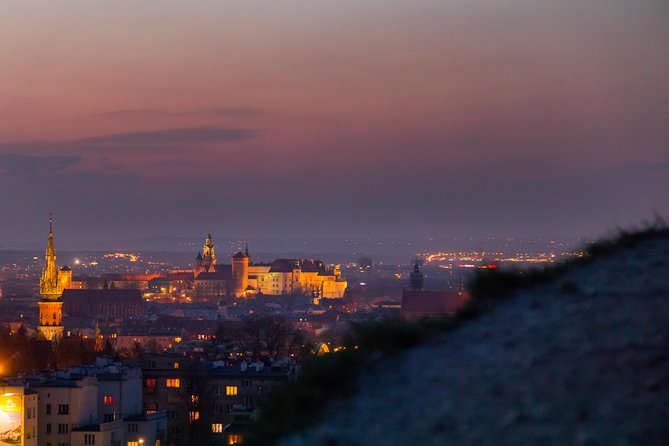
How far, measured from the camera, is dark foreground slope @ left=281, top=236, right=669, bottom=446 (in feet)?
21.2

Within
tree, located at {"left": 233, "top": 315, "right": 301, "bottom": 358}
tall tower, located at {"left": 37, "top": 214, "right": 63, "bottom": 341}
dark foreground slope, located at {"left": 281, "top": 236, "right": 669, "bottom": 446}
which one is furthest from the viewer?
tall tower, located at {"left": 37, "top": 214, "right": 63, "bottom": 341}

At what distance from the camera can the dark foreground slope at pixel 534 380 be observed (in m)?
6.47

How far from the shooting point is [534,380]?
22.9 ft

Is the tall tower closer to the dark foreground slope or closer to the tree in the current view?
the tree

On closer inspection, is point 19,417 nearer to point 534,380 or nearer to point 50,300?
point 534,380

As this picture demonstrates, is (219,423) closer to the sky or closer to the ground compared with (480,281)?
closer to the ground

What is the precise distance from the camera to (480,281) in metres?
8.55

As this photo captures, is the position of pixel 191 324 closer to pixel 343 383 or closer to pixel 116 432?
pixel 116 432

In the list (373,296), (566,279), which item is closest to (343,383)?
(566,279)

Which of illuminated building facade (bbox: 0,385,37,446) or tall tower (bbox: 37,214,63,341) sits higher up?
tall tower (bbox: 37,214,63,341)

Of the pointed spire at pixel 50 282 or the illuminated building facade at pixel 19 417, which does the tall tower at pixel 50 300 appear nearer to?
the pointed spire at pixel 50 282

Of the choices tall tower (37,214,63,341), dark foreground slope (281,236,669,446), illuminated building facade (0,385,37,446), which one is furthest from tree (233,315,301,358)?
dark foreground slope (281,236,669,446)

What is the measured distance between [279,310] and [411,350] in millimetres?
157839

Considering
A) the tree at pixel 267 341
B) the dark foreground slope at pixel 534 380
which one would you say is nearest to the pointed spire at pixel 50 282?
the tree at pixel 267 341
